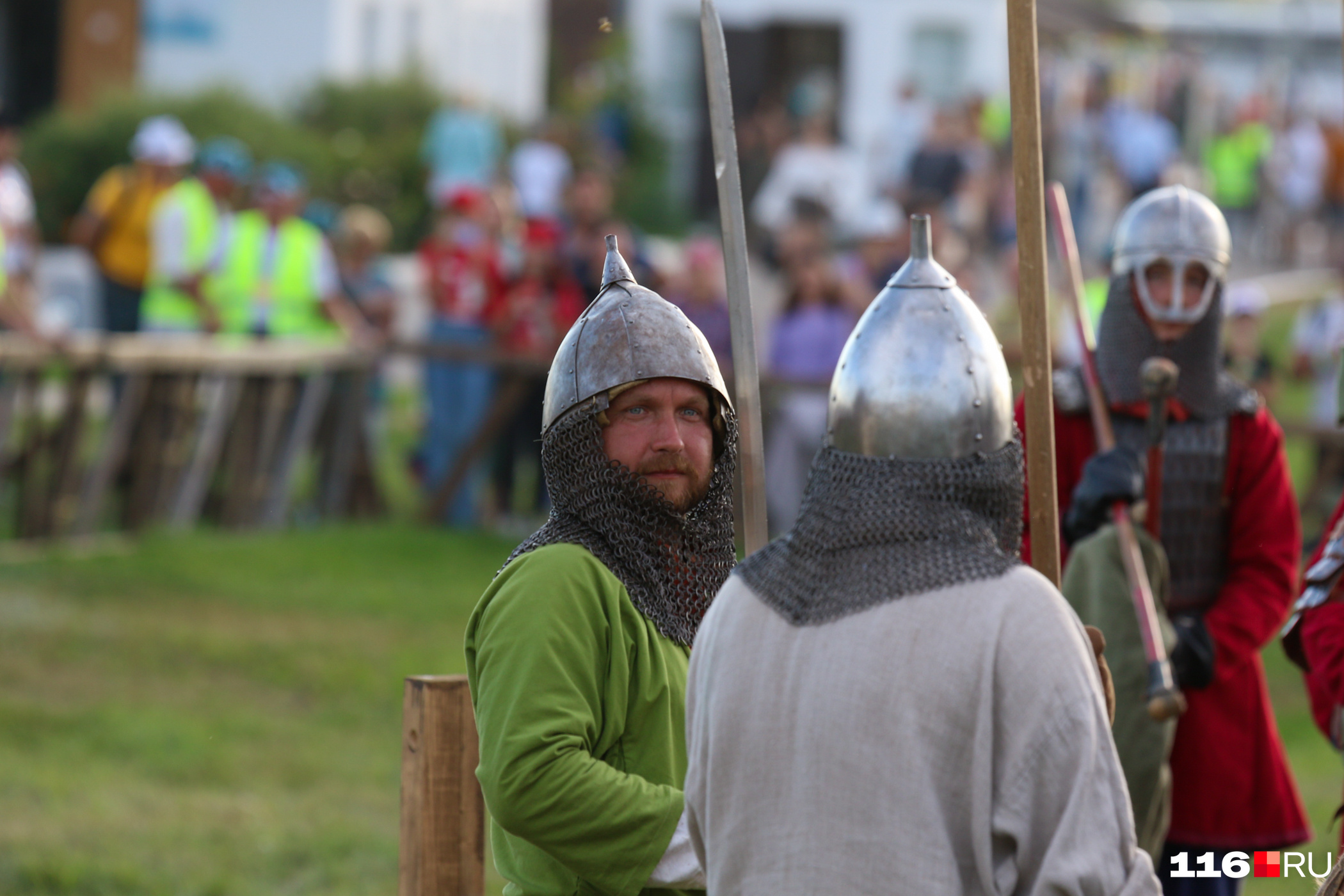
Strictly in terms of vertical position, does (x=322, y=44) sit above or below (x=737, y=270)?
above

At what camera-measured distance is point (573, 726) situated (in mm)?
2654

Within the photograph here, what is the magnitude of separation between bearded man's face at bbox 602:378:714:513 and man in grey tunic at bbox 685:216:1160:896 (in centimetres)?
52

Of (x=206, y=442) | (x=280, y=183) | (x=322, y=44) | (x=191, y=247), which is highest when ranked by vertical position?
(x=322, y=44)

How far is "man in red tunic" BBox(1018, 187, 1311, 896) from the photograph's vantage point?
13.2 feet

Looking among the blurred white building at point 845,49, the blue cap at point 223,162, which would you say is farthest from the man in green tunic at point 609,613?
the blurred white building at point 845,49

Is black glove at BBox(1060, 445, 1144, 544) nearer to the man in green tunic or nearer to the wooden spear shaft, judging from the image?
the wooden spear shaft

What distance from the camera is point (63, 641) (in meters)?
8.52

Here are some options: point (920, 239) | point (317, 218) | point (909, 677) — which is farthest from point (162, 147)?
point (909, 677)

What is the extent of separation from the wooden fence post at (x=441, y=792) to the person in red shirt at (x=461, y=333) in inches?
322

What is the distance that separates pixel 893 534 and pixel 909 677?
0.19 m

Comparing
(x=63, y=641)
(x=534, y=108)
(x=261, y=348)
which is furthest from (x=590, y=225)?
(x=534, y=108)

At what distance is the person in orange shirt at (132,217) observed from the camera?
11.2 m

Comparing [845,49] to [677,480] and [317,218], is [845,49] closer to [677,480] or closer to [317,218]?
[317,218]

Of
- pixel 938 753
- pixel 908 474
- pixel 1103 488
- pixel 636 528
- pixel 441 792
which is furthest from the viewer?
pixel 1103 488
